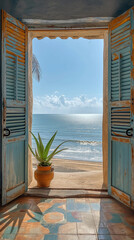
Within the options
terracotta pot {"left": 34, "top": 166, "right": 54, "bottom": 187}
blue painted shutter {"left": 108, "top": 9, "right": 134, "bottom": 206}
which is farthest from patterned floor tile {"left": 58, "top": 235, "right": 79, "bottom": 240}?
terracotta pot {"left": 34, "top": 166, "right": 54, "bottom": 187}

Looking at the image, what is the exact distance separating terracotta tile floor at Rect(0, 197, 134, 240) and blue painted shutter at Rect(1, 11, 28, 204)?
0.95 feet

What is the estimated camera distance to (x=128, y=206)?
2236 millimetres

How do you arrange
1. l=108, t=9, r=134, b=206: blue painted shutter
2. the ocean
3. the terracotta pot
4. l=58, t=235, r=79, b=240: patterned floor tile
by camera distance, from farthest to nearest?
the ocean, the terracotta pot, l=108, t=9, r=134, b=206: blue painted shutter, l=58, t=235, r=79, b=240: patterned floor tile

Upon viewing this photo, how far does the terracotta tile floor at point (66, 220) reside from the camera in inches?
66.8

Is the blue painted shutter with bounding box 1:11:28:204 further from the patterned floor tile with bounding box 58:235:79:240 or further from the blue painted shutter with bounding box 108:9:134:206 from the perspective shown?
the blue painted shutter with bounding box 108:9:134:206

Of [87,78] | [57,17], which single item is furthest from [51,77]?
[57,17]

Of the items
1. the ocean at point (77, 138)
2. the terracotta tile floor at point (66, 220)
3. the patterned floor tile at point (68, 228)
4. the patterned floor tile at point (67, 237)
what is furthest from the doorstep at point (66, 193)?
the ocean at point (77, 138)

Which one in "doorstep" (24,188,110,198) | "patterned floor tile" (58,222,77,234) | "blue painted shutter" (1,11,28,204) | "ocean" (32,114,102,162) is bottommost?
"ocean" (32,114,102,162)

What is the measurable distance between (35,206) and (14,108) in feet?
4.43

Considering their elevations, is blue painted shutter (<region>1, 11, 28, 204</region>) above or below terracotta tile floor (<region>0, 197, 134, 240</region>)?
above

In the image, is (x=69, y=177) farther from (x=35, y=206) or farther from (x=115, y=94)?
(x=115, y=94)

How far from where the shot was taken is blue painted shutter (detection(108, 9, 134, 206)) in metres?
2.26

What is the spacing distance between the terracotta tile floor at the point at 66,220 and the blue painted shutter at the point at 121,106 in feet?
1.05

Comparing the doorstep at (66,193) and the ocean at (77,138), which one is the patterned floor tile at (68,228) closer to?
the doorstep at (66,193)
